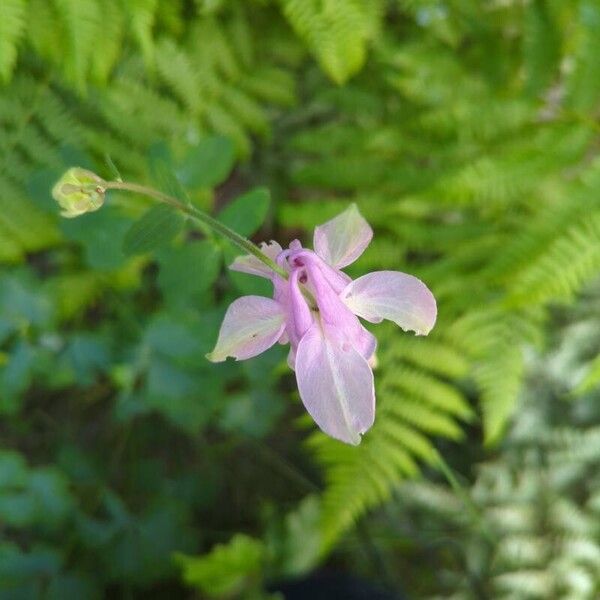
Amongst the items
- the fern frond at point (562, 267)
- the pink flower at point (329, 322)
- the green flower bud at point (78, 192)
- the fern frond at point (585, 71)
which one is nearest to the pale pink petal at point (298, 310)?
the pink flower at point (329, 322)

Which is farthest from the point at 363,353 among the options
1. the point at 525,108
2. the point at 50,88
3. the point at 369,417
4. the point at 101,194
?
the point at 50,88

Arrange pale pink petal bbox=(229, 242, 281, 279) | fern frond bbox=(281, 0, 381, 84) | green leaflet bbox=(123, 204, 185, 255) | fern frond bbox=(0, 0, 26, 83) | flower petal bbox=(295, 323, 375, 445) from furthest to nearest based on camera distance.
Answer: fern frond bbox=(281, 0, 381, 84)
fern frond bbox=(0, 0, 26, 83)
green leaflet bbox=(123, 204, 185, 255)
pale pink petal bbox=(229, 242, 281, 279)
flower petal bbox=(295, 323, 375, 445)

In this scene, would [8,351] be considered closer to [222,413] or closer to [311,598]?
[222,413]

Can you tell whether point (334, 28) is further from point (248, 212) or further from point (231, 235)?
point (231, 235)

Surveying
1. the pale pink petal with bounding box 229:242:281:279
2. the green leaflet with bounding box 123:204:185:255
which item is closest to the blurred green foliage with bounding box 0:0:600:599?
the green leaflet with bounding box 123:204:185:255

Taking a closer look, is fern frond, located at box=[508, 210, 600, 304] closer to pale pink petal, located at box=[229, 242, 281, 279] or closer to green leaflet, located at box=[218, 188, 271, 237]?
green leaflet, located at box=[218, 188, 271, 237]

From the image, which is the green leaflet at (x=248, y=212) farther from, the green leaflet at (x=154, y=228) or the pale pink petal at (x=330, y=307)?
the pale pink petal at (x=330, y=307)
